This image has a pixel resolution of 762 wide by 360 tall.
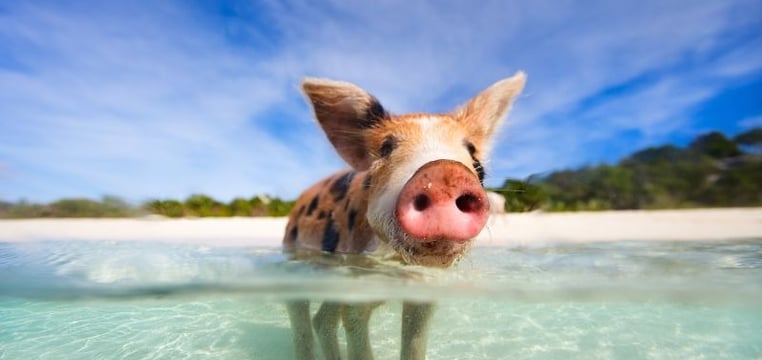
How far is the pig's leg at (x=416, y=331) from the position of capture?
4820 millimetres

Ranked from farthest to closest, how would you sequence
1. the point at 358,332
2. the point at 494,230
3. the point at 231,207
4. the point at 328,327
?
1. the point at 231,207
2. the point at 494,230
3. the point at 328,327
4. the point at 358,332

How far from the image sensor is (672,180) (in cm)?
2925

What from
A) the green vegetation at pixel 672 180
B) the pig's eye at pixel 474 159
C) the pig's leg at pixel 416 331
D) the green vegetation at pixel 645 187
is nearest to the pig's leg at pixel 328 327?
the pig's leg at pixel 416 331

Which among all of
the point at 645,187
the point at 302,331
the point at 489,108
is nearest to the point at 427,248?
the point at 489,108

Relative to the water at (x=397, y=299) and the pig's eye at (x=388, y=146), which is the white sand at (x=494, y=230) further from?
the pig's eye at (x=388, y=146)

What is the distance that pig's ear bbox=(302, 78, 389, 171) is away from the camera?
4551 millimetres

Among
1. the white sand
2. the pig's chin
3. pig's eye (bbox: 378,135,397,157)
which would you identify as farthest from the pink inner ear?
the white sand

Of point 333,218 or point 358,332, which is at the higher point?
point 333,218

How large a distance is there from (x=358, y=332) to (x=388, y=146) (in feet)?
6.01

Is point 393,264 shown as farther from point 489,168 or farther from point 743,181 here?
point 743,181

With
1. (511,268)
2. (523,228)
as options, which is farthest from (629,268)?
(523,228)

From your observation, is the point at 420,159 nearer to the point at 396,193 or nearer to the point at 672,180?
the point at 396,193

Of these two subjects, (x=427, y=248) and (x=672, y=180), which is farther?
(x=672, y=180)

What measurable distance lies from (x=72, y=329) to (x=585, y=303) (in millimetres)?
7686
